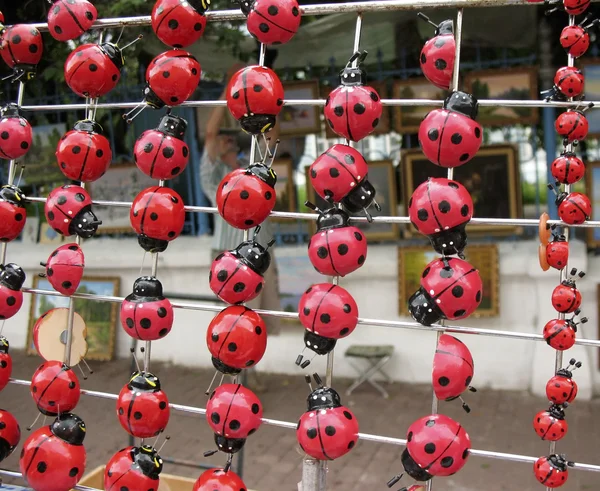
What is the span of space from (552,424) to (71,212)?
1.22 meters

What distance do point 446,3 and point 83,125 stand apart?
917mm

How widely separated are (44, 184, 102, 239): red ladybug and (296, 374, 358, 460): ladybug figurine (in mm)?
671

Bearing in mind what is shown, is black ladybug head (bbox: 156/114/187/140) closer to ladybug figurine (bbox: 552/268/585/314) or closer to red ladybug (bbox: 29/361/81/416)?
red ladybug (bbox: 29/361/81/416)

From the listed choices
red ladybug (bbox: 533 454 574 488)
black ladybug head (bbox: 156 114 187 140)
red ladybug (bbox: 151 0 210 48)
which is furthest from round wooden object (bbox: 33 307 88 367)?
red ladybug (bbox: 533 454 574 488)

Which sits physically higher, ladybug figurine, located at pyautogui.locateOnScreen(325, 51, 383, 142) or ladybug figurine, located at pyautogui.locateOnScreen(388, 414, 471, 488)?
ladybug figurine, located at pyautogui.locateOnScreen(325, 51, 383, 142)

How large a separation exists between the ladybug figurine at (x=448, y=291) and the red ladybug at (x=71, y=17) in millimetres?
1043

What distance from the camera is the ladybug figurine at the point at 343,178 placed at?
51.4 inches

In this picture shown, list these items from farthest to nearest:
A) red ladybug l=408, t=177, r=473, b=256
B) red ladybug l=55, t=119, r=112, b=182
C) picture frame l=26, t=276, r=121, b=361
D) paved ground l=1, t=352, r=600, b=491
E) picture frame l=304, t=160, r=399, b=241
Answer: picture frame l=26, t=276, r=121, b=361
picture frame l=304, t=160, r=399, b=241
paved ground l=1, t=352, r=600, b=491
red ladybug l=55, t=119, r=112, b=182
red ladybug l=408, t=177, r=473, b=256

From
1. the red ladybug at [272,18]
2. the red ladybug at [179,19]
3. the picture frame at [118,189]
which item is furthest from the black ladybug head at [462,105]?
the picture frame at [118,189]

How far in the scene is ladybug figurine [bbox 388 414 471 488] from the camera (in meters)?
1.27

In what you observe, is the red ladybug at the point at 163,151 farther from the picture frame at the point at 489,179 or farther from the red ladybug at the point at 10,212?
the picture frame at the point at 489,179

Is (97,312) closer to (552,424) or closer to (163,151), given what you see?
(163,151)

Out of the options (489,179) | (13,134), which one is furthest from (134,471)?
(489,179)

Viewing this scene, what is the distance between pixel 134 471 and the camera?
1.47 metres
